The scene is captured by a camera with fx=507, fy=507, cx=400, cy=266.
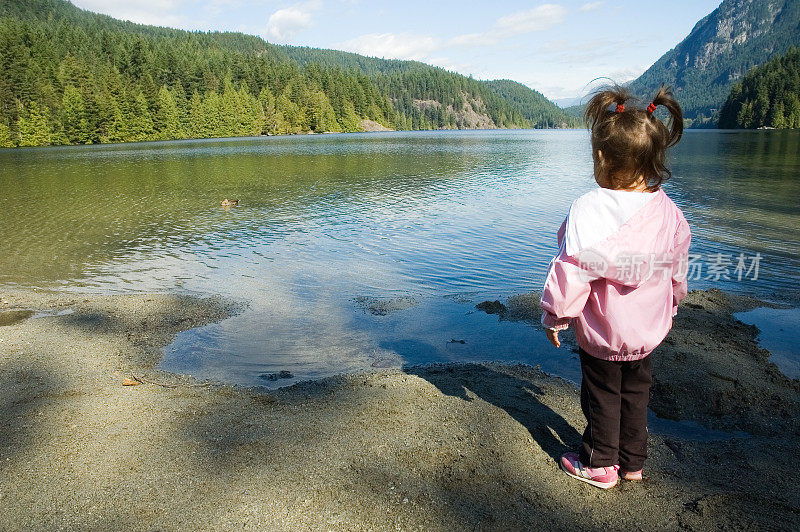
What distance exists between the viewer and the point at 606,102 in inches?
153

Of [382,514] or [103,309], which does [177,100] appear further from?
[382,514]

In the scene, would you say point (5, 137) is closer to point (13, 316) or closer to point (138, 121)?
point (138, 121)

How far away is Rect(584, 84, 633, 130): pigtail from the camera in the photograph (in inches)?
152

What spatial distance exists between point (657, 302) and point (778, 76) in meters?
173

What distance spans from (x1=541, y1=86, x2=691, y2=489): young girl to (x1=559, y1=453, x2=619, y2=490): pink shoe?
421 millimetres

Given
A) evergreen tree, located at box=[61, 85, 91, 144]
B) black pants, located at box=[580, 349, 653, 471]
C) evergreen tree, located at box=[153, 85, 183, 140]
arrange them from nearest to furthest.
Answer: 1. black pants, located at box=[580, 349, 653, 471]
2. evergreen tree, located at box=[61, 85, 91, 144]
3. evergreen tree, located at box=[153, 85, 183, 140]

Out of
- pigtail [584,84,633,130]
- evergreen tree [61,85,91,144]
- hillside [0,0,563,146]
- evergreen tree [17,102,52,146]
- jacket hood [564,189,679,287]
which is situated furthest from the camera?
hillside [0,0,563,146]

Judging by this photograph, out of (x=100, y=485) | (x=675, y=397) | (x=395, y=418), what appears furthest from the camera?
(x=675, y=397)

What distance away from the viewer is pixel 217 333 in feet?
29.7

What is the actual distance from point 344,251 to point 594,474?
12.5m

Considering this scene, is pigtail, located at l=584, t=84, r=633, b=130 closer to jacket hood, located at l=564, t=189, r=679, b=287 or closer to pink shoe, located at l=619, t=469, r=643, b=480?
jacket hood, located at l=564, t=189, r=679, b=287

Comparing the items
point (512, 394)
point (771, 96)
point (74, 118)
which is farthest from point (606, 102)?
point (771, 96)

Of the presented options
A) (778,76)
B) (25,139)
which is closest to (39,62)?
(25,139)

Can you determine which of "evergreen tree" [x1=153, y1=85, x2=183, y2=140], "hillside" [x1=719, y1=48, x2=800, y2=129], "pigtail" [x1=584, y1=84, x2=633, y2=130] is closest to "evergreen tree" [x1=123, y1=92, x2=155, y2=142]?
"evergreen tree" [x1=153, y1=85, x2=183, y2=140]
